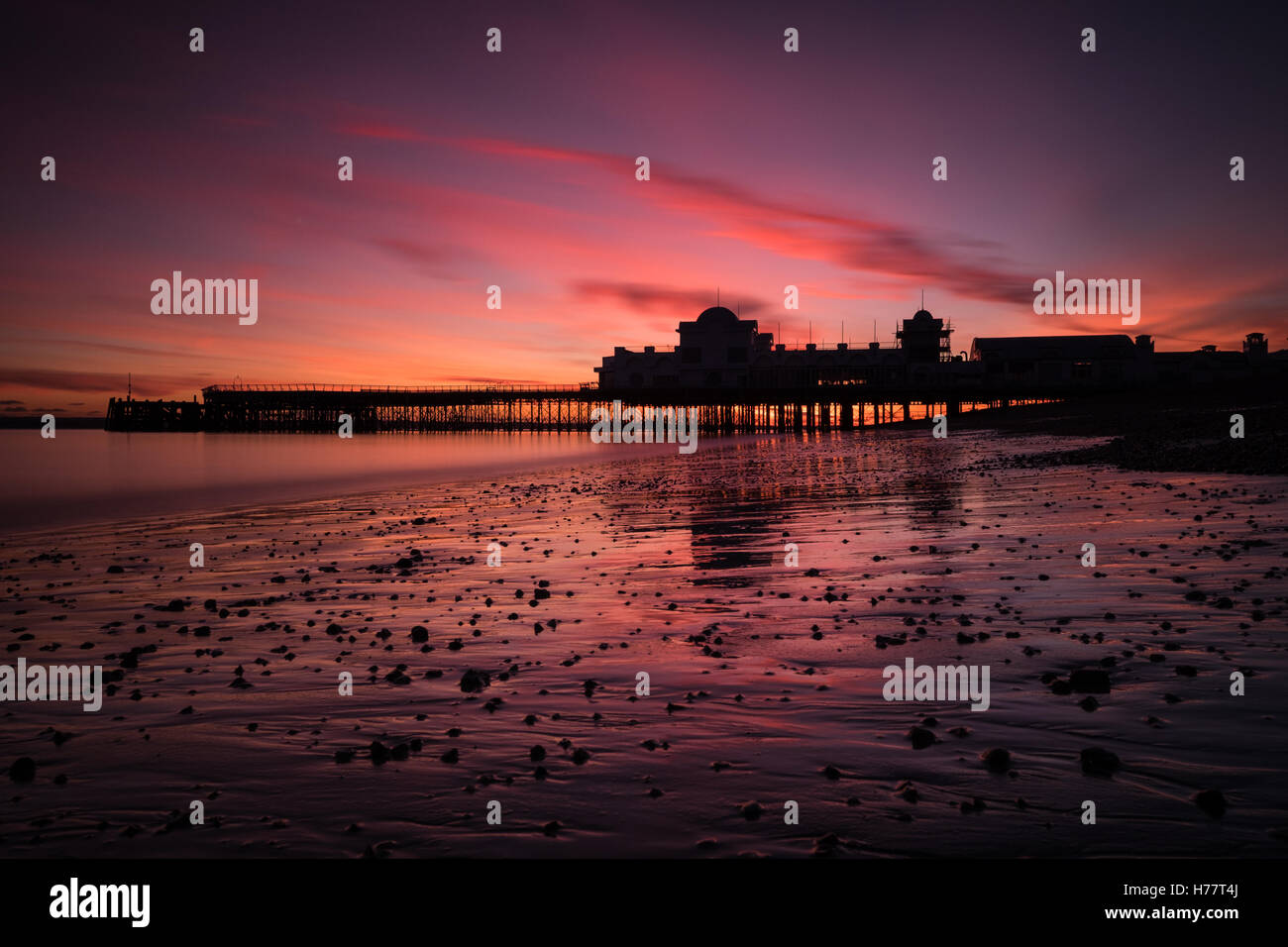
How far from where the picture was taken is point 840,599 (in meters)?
9.46

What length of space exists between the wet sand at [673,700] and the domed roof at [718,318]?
10203cm

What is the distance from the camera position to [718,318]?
114188mm

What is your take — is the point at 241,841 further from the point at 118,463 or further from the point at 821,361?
the point at 821,361

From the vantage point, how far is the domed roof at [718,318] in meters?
114

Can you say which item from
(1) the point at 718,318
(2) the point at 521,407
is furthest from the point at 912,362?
(2) the point at 521,407

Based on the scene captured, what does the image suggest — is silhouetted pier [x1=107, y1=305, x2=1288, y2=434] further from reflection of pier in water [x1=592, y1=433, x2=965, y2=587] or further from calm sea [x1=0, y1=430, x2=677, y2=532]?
reflection of pier in water [x1=592, y1=433, x2=965, y2=587]

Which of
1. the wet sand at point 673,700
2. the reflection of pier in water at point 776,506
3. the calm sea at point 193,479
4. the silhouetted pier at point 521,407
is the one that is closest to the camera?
the wet sand at point 673,700

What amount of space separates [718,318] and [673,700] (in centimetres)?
11078

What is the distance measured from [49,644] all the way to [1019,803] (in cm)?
892

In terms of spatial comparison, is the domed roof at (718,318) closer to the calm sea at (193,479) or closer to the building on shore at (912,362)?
the building on shore at (912,362)

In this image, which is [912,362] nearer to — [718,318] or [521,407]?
[718,318]

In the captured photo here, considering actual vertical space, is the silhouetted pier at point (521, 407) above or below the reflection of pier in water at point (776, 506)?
above

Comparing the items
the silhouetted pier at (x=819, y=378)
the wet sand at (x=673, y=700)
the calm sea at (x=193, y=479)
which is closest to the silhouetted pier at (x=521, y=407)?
the silhouetted pier at (x=819, y=378)
